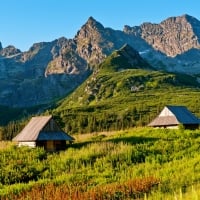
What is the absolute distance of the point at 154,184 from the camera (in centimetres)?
2819

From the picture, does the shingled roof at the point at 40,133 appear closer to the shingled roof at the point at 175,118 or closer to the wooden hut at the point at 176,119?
the wooden hut at the point at 176,119

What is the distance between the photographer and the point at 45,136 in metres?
55.4

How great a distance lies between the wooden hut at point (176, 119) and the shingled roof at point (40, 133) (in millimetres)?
26473

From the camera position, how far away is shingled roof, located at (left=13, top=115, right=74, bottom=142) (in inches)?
2176

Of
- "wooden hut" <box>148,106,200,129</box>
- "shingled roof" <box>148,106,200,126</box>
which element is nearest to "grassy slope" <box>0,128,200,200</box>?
"wooden hut" <box>148,106,200,129</box>

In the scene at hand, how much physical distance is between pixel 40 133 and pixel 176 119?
98.6ft

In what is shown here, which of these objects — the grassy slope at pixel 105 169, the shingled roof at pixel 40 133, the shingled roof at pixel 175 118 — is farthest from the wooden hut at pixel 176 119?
the shingled roof at pixel 40 133

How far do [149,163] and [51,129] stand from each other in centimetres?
2072

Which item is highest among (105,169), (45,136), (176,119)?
(176,119)

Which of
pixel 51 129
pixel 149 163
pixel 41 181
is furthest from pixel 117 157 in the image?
pixel 51 129

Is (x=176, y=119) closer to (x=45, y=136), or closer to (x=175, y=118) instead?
(x=175, y=118)

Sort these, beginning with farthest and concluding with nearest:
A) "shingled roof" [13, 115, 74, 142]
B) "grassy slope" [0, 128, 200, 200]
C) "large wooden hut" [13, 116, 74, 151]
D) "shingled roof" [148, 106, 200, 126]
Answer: "shingled roof" [148, 106, 200, 126] < "shingled roof" [13, 115, 74, 142] < "large wooden hut" [13, 116, 74, 151] < "grassy slope" [0, 128, 200, 200]

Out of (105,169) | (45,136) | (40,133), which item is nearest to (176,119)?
(45,136)

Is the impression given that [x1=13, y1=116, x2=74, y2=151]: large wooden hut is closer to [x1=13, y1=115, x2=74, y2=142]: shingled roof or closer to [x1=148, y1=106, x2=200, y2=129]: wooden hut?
[x1=13, y1=115, x2=74, y2=142]: shingled roof
